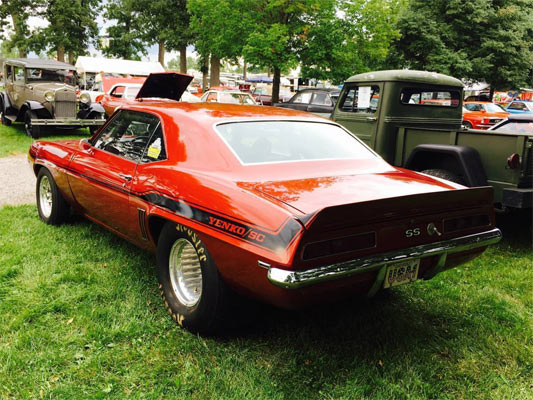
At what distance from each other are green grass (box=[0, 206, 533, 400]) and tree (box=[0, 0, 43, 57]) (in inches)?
1648

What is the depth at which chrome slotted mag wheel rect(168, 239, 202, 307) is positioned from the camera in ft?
10.2

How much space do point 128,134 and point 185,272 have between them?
4.95ft

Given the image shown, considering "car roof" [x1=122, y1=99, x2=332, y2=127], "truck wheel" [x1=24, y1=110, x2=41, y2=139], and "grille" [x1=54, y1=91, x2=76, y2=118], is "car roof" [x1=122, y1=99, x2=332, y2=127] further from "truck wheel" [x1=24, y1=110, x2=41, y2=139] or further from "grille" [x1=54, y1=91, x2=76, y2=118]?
"grille" [x1=54, y1=91, x2=76, y2=118]

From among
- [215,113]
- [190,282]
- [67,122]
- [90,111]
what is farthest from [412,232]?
[90,111]

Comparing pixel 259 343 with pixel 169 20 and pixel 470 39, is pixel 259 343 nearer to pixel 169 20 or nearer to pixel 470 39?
pixel 470 39

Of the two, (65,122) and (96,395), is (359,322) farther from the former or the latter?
→ (65,122)

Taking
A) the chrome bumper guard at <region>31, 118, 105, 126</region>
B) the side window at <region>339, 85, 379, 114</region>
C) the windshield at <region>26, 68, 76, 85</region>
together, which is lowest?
the chrome bumper guard at <region>31, 118, 105, 126</region>

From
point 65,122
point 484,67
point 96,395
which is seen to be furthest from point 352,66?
point 96,395

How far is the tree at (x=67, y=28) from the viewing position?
39031 millimetres

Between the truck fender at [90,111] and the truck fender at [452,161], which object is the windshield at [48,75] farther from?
the truck fender at [452,161]

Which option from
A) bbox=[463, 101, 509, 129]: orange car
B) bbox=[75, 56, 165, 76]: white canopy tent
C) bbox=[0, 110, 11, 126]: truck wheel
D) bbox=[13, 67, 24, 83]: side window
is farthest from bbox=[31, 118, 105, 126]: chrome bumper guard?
bbox=[75, 56, 165, 76]: white canopy tent

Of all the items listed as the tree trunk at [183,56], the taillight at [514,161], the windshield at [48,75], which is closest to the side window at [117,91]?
the windshield at [48,75]

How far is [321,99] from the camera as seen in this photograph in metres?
16.5

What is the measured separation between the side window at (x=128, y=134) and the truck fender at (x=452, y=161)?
3.14 m
